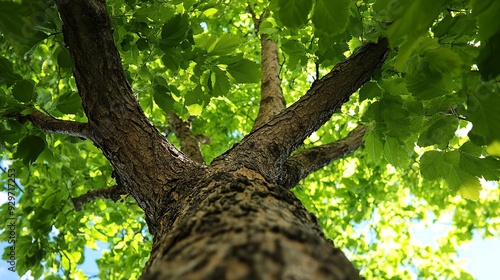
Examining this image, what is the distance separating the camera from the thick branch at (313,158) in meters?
2.35

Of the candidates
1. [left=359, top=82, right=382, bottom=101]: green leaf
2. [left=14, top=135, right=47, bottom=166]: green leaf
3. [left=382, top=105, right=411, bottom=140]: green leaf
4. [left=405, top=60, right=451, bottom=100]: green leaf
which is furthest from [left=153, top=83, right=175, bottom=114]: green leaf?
[left=405, top=60, right=451, bottom=100]: green leaf

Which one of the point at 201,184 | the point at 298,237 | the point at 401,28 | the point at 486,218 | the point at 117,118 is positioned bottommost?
the point at 298,237

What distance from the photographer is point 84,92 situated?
1567 mm

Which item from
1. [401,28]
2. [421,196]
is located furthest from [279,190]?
[421,196]

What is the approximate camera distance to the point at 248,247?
0.69 metres

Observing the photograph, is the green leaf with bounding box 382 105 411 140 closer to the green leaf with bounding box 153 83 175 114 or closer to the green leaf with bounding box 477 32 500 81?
the green leaf with bounding box 477 32 500 81

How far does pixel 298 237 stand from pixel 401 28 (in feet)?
1.44

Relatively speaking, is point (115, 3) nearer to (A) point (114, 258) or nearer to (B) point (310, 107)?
(B) point (310, 107)

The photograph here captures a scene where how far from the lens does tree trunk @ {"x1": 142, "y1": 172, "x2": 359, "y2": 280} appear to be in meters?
0.63

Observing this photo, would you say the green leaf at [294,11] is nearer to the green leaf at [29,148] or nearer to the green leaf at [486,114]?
the green leaf at [486,114]

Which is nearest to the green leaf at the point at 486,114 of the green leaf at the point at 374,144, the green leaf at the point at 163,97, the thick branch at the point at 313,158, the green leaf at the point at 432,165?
the green leaf at the point at 432,165

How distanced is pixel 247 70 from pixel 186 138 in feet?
7.69

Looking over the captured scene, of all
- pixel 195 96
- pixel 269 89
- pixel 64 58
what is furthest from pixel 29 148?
pixel 269 89

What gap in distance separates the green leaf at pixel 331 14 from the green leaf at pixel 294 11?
0.05 meters
